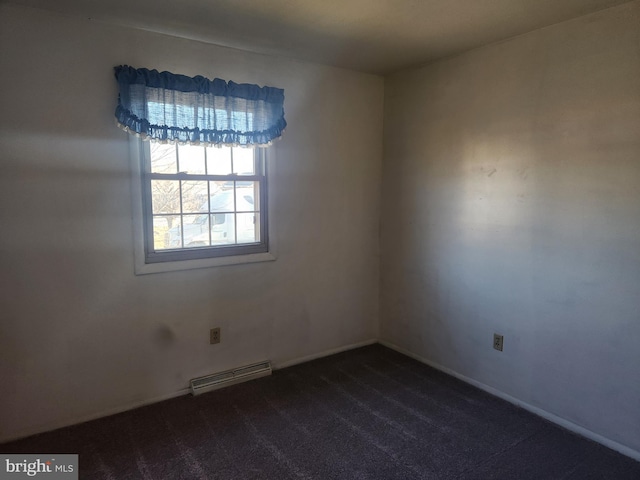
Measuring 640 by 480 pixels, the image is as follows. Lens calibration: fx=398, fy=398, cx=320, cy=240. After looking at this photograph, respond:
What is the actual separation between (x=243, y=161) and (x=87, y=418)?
1.93m

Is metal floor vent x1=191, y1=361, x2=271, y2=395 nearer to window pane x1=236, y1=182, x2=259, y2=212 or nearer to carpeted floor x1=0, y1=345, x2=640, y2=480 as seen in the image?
carpeted floor x1=0, y1=345, x2=640, y2=480

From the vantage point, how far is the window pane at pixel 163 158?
2.56 metres

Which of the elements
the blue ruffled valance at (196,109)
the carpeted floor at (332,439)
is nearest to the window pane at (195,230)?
the blue ruffled valance at (196,109)

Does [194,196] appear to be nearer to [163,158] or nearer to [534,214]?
[163,158]

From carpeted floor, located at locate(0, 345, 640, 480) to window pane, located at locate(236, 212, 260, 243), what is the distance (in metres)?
1.07

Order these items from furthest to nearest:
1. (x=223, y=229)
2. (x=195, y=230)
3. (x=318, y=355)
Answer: (x=318, y=355) < (x=223, y=229) < (x=195, y=230)

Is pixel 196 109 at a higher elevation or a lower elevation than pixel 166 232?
higher

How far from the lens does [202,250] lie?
2.76 m

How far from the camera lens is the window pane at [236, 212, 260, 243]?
9.67 feet

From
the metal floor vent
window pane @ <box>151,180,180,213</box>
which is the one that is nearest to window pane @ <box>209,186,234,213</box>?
window pane @ <box>151,180,180,213</box>

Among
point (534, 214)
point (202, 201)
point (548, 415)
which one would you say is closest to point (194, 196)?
point (202, 201)

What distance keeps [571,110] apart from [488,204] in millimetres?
734

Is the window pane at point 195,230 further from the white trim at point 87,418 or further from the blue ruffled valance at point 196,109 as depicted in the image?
the white trim at point 87,418

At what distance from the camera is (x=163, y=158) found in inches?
102
